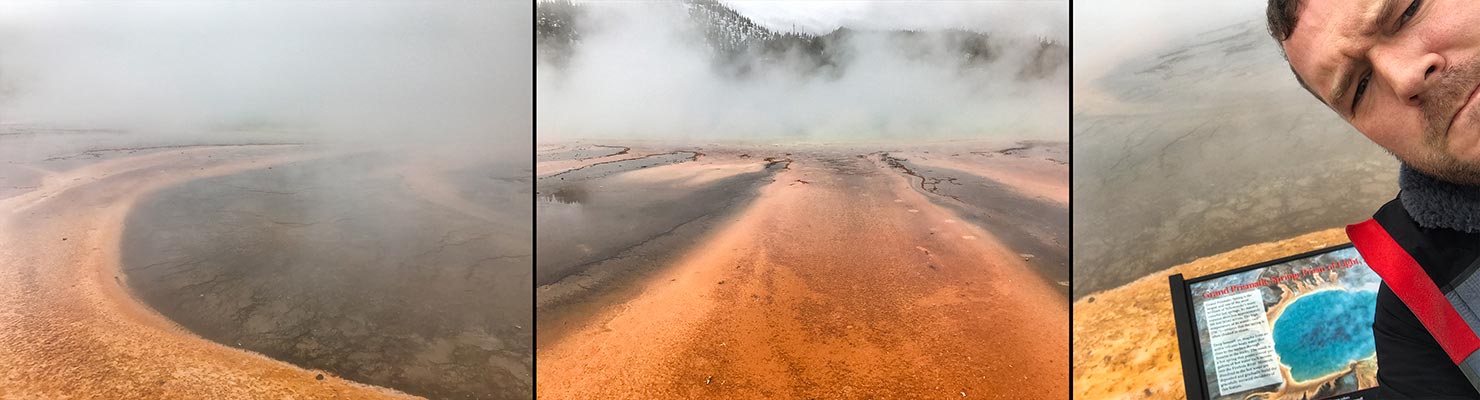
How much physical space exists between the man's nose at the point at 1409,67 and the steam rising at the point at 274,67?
7.29ft

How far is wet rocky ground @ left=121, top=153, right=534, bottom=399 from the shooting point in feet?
7.02

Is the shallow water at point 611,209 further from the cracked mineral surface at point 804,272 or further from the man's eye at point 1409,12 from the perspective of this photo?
the man's eye at point 1409,12

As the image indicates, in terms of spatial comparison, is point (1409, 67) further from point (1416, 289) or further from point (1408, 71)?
point (1416, 289)

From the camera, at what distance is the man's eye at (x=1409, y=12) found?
3.39 ft

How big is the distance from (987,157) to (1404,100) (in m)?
1.12

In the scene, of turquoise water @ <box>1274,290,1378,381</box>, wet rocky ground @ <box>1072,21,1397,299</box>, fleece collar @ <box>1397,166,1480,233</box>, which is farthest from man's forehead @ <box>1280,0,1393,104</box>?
turquoise water @ <box>1274,290,1378,381</box>

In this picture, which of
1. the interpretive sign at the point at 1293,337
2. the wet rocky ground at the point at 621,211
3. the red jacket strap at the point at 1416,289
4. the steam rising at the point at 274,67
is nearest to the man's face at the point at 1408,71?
the red jacket strap at the point at 1416,289

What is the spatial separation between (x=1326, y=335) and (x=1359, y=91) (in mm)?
1131

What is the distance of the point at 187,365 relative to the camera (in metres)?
2.10

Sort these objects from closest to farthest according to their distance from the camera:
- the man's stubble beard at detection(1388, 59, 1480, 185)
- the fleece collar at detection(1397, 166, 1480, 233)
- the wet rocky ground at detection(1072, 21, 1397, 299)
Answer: the man's stubble beard at detection(1388, 59, 1480, 185) → the fleece collar at detection(1397, 166, 1480, 233) → the wet rocky ground at detection(1072, 21, 1397, 299)

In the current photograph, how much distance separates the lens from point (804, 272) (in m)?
2.16

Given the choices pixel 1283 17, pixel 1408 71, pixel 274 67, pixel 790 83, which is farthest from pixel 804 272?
pixel 274 67

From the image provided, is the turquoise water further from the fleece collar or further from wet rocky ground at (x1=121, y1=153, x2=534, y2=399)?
wet rocky ground at (x1=121, y1=153, x2=534, y2=399)

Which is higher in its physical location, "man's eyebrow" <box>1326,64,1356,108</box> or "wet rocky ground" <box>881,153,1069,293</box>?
"man's eyebrow" <box>1326,64,1356,108</box>
